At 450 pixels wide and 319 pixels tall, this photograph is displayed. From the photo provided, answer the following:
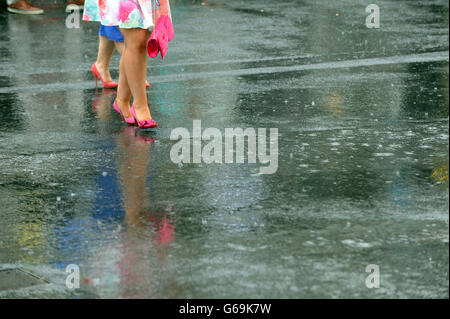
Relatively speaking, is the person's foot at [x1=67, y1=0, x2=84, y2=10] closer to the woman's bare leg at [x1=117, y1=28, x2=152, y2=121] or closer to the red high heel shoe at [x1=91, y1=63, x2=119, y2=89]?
the red high heel shoe at [x1=91, y1=63, x2=119, y2=89]

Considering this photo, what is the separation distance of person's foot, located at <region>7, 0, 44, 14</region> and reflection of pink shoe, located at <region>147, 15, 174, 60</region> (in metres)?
7.93

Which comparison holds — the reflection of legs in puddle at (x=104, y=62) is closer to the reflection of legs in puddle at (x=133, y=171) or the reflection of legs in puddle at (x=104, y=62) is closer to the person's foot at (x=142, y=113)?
the person's foot at (x=142, y=113)

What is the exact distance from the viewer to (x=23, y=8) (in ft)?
48.8

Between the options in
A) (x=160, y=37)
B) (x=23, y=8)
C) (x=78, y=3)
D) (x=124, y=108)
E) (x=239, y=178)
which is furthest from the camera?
(x=78, y=3)

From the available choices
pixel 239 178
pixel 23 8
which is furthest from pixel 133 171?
pixel 23 8

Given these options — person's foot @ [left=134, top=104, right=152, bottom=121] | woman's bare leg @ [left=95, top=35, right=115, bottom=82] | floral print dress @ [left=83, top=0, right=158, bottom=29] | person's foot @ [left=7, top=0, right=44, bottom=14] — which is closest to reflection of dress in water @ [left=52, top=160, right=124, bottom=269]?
person's foot @ [left=134, top=104, right=152, bottom=121]

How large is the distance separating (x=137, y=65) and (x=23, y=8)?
794cm

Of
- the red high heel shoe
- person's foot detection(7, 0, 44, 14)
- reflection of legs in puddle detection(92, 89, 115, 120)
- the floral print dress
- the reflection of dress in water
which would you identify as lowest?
→ reflection of legs in puddle detection(92, 89, 115, 120)

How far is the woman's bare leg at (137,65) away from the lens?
7.43 m

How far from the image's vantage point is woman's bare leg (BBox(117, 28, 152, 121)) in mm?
7434

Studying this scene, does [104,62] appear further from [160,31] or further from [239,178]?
[239,178]

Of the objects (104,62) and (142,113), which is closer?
(142,113)

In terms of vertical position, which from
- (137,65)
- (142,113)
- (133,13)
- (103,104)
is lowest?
(103,104)

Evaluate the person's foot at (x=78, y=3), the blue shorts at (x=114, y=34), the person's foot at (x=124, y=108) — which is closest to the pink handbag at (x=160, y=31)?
the person's foot at (x=124, y=108)
